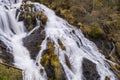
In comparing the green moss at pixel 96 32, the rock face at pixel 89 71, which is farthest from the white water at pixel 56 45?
the green moss at pixel 96 32

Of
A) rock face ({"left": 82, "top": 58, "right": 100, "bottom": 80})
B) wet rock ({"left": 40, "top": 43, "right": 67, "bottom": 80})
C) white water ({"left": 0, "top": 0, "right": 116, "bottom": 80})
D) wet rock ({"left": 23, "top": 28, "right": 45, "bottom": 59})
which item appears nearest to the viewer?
wet rock ({"left": 40, "top": 43, "right": 67, "bottom": 80})

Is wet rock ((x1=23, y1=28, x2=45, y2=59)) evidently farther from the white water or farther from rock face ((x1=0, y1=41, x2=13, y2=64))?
rock face ((x1=0, y1=41, x2=13, y2=64))

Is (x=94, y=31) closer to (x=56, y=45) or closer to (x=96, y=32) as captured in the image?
(x=96, y=32)

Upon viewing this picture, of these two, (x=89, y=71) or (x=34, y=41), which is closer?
(x=89, y=71)

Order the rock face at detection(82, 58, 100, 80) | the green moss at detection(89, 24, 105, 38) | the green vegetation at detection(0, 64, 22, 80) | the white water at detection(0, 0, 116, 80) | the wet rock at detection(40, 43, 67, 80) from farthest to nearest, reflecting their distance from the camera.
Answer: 1. the green moss at detection(89, 24, 105, 38)
2. the rock face at detection(82, 58, 100, 80)
3. the white water at detection(0, 0, 116, 80)
4. the wet rock at detection(40, 43, 67, 80)
5. the green vegetation at detection(0, 64, 22, 80)

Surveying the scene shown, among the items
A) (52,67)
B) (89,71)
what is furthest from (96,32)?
(52,67)

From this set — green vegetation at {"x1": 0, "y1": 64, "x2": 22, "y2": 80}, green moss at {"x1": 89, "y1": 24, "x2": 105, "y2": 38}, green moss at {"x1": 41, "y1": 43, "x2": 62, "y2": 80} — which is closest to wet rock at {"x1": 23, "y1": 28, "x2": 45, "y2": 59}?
green moss at {"x1": 41, "y1": 43, "x2": 62, "y2": 80}

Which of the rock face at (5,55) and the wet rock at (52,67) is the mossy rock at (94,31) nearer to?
the wet rock at (52,67)

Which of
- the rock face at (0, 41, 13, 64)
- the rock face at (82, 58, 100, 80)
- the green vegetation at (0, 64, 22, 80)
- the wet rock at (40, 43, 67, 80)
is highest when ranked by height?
the green vegetation at (0, 64, 22, 80)
